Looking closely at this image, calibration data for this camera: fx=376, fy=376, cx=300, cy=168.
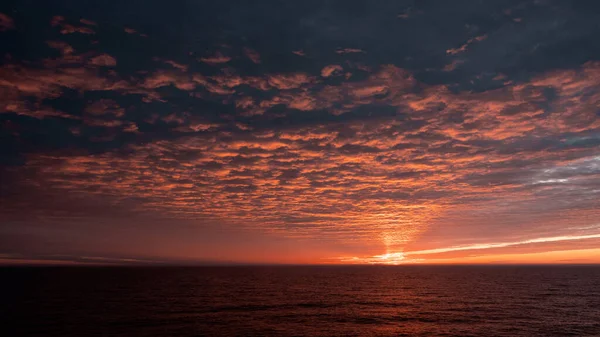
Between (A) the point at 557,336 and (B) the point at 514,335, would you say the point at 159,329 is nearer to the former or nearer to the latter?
(B) the point at 514,335

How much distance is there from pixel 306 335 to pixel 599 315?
49831 mm

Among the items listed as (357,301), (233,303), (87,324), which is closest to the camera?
(87,324)

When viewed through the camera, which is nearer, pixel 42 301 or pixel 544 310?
pixel 544 310

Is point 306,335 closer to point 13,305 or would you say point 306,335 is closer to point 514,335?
point 514,335

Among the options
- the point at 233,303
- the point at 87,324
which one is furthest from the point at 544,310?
the point at 87,324

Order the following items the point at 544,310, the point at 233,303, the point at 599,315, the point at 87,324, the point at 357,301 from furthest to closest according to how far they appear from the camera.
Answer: the point at 357,301 → the point at 233,303 → the point at 544,310 → the point at 599,315 → the point at 87,324

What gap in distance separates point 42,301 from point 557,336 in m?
85.7

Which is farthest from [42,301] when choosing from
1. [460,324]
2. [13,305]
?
[460,324]

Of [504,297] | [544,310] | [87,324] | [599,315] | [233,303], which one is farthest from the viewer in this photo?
[504,297]

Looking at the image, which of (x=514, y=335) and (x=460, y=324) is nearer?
(x=514, y=335)

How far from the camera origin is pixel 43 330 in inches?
1794

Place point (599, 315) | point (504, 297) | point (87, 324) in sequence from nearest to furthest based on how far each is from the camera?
point (87, 324), point (599, 315), point (504, 297)

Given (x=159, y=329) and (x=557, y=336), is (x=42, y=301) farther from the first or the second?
(x=557, y=336)

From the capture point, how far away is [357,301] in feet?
253
